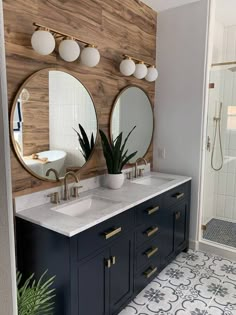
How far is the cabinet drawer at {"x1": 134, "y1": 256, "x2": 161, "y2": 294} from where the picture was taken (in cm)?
Answer: 199

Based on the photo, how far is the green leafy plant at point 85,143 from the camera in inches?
81.7

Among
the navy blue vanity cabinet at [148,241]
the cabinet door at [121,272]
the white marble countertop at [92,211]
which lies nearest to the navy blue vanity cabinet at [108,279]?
the cabinet door at [121,272]

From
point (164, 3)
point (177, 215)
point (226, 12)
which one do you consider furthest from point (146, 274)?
point (226, 12)

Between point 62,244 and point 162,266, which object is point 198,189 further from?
point 62,244

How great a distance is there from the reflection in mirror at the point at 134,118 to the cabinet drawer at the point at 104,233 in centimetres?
91

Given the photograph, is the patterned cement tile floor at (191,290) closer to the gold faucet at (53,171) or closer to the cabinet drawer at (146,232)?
the cabinet drawer at (146,232)

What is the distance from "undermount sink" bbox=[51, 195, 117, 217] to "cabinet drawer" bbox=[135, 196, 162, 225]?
0.22m

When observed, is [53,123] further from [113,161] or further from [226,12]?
[226,12]

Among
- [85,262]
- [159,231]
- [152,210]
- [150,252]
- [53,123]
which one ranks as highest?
[53,123]

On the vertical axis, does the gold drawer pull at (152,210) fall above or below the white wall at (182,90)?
below

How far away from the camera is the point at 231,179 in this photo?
3.39 meters

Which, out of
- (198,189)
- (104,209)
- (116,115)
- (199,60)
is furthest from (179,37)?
(104,209)

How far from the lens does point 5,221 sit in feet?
1.95

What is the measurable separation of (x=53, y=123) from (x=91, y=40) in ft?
2.54
